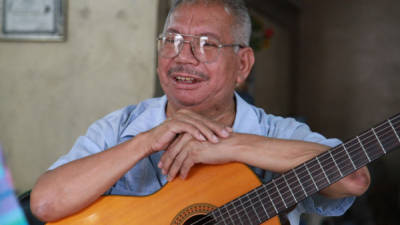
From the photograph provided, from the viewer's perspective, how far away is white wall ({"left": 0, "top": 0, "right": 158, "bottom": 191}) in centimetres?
264

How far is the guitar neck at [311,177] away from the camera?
45.1 inches

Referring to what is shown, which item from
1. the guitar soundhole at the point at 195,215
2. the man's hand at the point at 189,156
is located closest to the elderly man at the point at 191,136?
the man's hand at the point at 189,156

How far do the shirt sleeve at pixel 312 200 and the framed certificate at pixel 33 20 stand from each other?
1.71m

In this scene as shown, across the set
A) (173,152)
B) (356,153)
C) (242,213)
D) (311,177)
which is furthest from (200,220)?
(356,153)

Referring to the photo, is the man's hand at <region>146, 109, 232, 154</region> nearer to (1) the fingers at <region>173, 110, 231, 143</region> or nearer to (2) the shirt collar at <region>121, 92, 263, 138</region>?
(1) the fingers at <region>173, 110, 231, 143</region>

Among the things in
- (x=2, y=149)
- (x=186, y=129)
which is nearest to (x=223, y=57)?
(x=186, y=129)

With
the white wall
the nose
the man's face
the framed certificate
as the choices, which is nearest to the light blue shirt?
the man's face

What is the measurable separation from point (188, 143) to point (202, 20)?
495mm

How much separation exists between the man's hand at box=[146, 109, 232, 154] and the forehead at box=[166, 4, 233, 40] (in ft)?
1.23

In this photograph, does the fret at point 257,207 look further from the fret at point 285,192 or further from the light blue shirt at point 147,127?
the light blue shirt at point 147,127

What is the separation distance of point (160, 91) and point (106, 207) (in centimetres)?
141

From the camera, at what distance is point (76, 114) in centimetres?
276

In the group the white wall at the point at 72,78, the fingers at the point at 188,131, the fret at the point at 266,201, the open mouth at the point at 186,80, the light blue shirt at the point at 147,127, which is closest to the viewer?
the fret at the point at 266,201

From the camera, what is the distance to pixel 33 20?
2.75 metres
